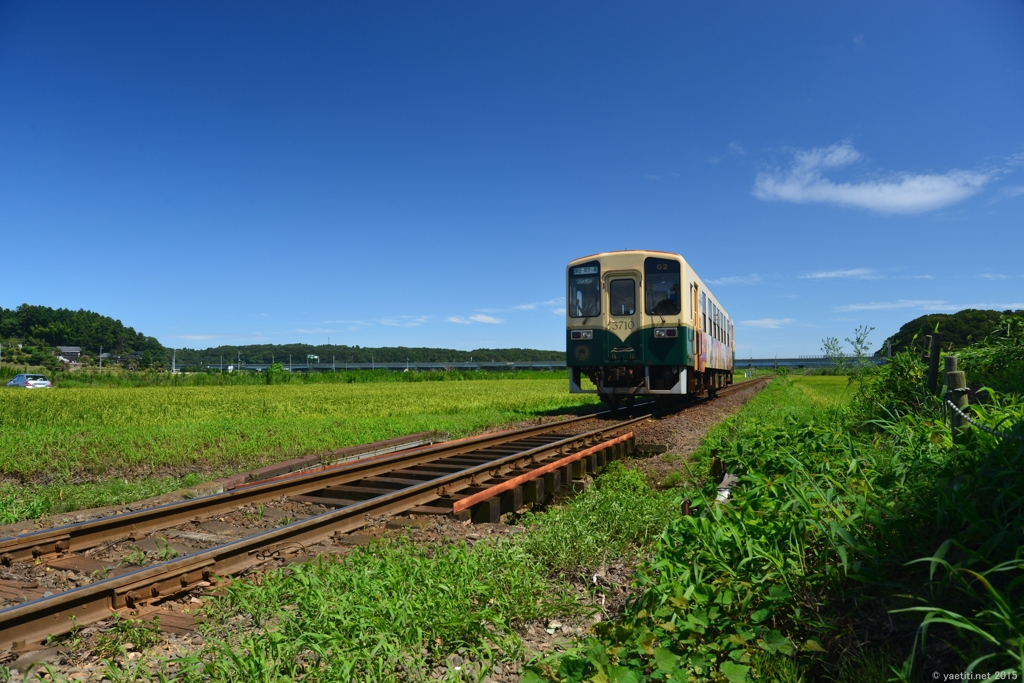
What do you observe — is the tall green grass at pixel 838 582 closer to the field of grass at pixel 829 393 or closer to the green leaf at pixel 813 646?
the green leaf at pixel 813 646

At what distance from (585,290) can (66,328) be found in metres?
130

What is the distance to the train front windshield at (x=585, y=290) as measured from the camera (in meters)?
14.4

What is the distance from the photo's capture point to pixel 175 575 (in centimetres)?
355

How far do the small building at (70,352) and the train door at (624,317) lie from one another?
113 m

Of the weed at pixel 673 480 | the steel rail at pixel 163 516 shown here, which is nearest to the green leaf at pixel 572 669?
the steel rail at pixel 163 516

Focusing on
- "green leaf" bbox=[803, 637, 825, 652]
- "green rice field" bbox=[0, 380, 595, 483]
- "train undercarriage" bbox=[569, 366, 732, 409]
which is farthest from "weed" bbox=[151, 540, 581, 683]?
"train undercarriage" bbox=[569, 366, 732, 409]

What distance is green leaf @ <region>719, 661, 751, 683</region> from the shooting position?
213 centimetres

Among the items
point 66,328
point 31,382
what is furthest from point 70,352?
point 31,382

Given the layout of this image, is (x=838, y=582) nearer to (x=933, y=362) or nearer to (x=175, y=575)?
(x=175, y=575)

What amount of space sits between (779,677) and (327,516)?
3438mm

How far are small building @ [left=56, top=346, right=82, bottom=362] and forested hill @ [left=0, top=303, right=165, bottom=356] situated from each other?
418 centimetres

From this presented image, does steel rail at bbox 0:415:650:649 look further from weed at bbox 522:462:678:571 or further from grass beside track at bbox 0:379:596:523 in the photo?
→ grass beside track at bbox 0:379:596:523

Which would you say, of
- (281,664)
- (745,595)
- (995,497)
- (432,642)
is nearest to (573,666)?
(432,642)

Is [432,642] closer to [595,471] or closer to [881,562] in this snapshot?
[881,562]
